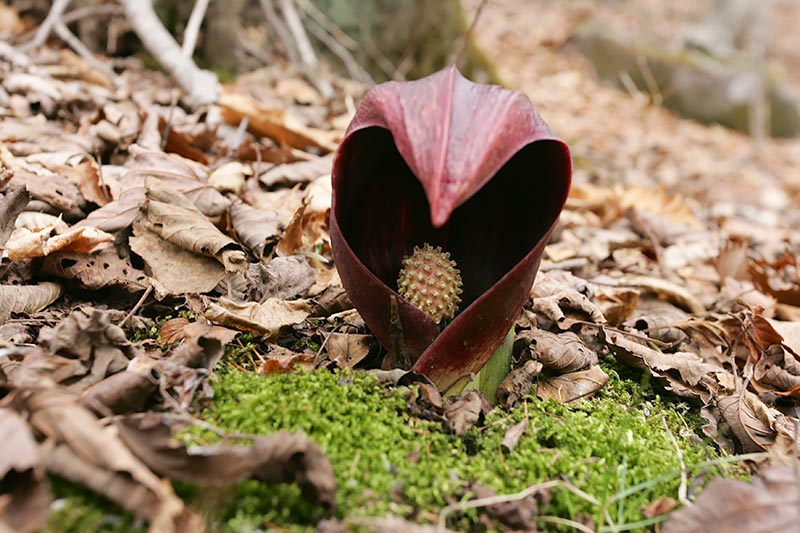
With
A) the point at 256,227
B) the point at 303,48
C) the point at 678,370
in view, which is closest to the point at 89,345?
the point at 256,227

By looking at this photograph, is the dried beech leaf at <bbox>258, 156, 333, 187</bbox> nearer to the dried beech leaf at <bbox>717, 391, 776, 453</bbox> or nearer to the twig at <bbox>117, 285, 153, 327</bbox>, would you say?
the twig at <bbox>117, 285, 153, 327</bbox>

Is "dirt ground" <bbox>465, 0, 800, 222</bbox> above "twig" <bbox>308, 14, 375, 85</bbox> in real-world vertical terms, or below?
below

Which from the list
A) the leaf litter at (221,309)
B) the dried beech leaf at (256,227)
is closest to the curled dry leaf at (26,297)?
the leaf litter at (221,309)

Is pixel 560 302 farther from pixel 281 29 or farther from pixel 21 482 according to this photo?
pixel 281 29

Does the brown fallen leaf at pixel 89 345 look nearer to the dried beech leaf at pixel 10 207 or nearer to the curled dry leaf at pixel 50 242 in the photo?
the curled dry leaf at pixel 50 242

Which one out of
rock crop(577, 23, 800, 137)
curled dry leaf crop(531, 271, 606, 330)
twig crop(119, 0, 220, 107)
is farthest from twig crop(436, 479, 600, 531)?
rock crop(577, 23, 800, 137)

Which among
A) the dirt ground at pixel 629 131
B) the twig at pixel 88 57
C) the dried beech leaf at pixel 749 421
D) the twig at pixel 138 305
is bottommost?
the dirt ground at pixel 629 131
